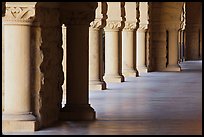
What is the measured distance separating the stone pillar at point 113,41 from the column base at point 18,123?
10.4 metres

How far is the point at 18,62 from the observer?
29.1ft

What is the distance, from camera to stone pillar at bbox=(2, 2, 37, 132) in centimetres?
882

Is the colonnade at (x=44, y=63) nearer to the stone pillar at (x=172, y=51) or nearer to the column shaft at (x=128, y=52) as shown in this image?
the column shaft at (x=128, y=52)

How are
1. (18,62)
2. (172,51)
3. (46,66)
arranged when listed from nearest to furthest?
1. (18,62)
2. (46,66)
3. (172,51)

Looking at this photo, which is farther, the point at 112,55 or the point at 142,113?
the point at 112,55

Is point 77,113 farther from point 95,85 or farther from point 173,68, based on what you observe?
point 173,68

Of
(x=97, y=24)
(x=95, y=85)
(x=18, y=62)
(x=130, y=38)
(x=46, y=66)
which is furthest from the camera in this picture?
(x=130, y=38)

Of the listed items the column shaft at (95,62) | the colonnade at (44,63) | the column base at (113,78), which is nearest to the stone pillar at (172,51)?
the column base at (113,78)

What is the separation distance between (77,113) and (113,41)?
8998 mm

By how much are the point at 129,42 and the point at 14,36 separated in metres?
13.6

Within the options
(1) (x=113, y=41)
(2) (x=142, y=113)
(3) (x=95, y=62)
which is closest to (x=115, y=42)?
(1) (x=113, y=41)

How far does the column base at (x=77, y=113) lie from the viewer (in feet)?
33.4

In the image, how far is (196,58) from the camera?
46000mm

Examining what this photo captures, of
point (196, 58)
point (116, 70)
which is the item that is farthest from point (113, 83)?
point (196, 58)
